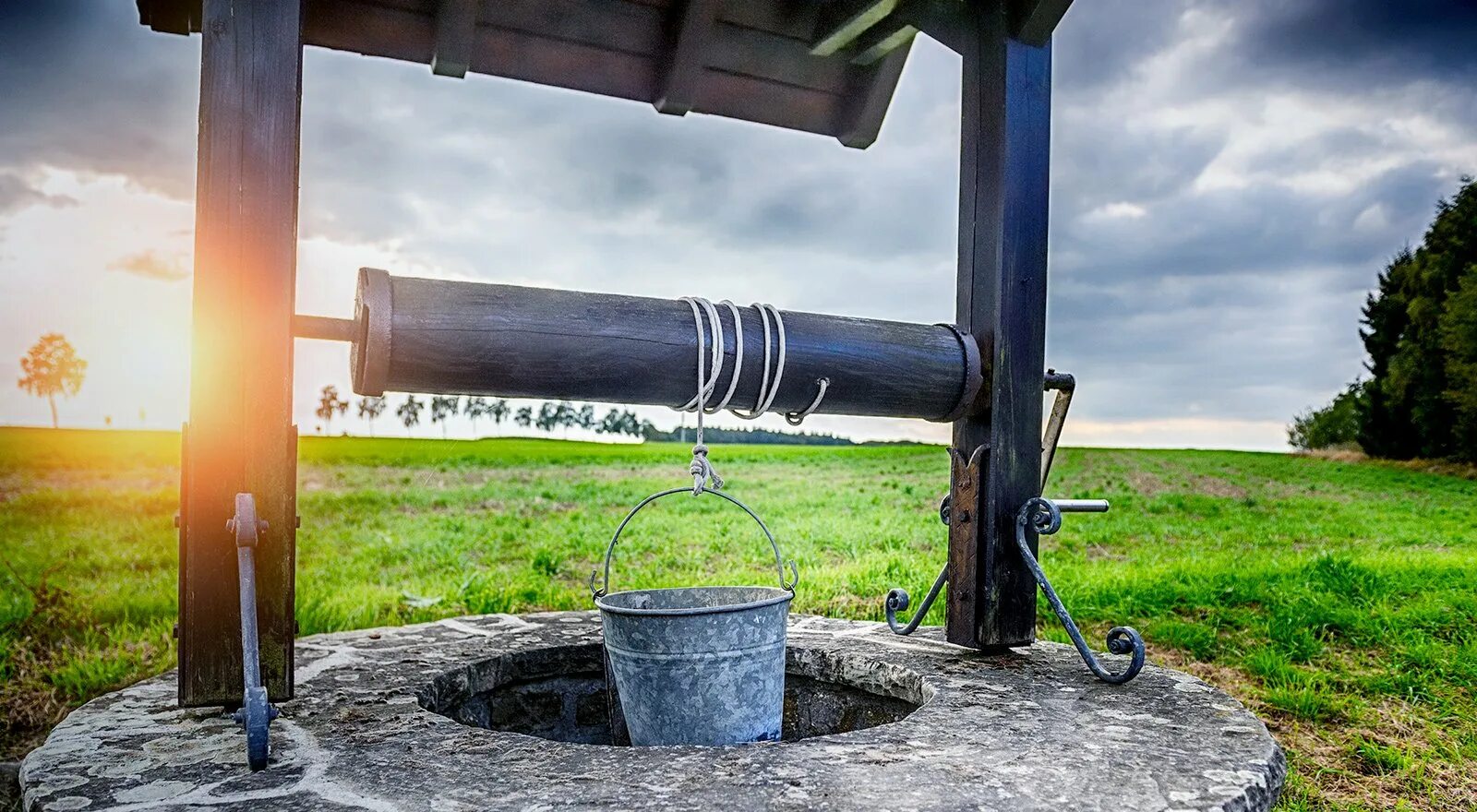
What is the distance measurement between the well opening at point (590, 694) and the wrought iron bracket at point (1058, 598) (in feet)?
1.63

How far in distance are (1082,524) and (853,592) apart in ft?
10.3

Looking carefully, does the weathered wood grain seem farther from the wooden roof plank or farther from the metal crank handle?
the wooden roof plank

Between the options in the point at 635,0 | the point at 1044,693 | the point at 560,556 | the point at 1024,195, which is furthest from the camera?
the point at 560,556

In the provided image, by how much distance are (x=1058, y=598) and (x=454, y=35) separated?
2.84 metres

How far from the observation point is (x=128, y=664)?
199 inches

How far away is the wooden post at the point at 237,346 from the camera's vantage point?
2.50m

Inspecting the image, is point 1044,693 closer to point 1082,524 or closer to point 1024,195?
point 1024,195

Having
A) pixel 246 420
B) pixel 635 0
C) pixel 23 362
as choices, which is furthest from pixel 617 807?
pixel 23 362

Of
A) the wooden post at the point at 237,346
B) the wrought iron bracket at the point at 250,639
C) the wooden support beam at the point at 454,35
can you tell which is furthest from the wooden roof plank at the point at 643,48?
the wrought iron bracket at the point at 250,639

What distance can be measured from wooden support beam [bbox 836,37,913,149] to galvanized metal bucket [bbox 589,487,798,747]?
6.92 feet

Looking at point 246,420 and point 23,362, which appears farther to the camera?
point 23,362

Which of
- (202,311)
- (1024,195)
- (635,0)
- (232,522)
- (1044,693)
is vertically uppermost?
(635,0)

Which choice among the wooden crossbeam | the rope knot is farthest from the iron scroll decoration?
the wooden crossbeam

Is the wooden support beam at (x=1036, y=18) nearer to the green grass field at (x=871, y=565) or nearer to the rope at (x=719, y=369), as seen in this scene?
the rope at (x=719, y=369)
